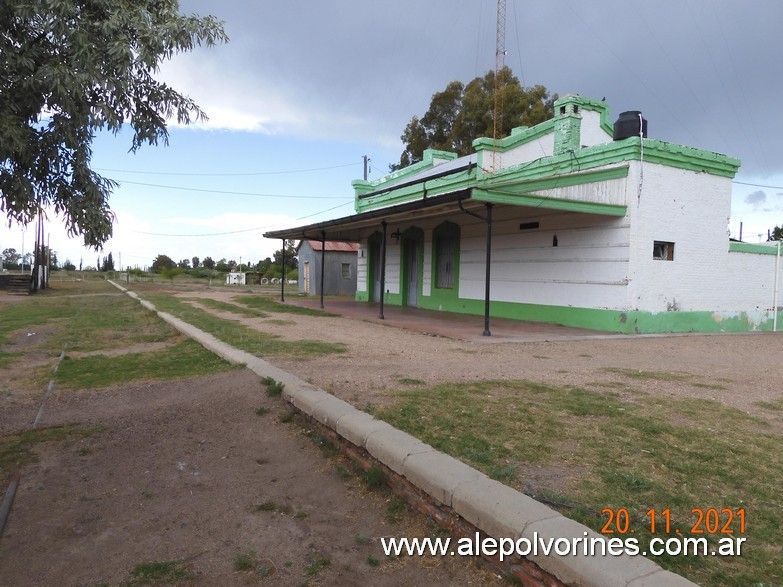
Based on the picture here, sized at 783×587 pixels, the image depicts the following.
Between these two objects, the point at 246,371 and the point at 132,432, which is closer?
the point at 132,432

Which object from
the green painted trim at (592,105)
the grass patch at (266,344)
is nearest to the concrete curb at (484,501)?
the grass patch at (266,344)

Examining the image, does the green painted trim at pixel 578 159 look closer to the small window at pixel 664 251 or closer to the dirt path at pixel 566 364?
the small window at pixel 664 251

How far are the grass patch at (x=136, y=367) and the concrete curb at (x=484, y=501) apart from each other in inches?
127

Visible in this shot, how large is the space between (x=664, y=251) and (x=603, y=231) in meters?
1.68

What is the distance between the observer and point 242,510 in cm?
352

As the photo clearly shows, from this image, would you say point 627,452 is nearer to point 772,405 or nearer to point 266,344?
point 772,405

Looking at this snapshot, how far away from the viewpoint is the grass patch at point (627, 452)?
9.56ft

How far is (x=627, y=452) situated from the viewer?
4074mm

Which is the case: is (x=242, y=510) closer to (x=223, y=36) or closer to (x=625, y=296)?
(x=223, y=36)

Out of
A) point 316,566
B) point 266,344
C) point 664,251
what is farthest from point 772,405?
point 664,251

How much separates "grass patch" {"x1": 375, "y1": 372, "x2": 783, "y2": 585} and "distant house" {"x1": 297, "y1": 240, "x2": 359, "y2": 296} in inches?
1005

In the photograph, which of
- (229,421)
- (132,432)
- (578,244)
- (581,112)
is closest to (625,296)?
(578,244)

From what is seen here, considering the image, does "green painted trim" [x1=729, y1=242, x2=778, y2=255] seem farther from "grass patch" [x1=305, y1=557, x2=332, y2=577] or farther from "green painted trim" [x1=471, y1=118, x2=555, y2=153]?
"grass patch" [x1=305, y1=557, x2=332, y2=577]

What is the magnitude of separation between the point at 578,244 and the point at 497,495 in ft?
38.4
